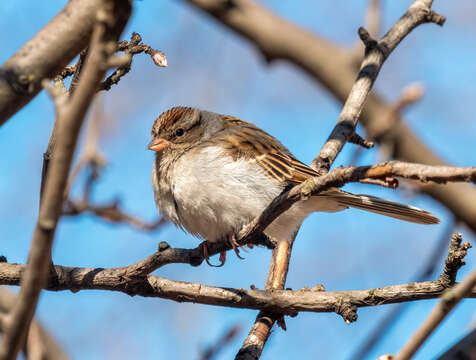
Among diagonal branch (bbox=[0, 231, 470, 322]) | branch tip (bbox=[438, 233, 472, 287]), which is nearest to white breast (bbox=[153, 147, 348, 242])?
diagonal branch (bbox=[0, 231, 470, 322])

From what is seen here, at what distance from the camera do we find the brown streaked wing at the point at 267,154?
3.62 m

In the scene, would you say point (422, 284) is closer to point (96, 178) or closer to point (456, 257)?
point (456, 257)

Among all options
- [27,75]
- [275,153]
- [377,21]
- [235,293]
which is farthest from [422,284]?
[377,21]

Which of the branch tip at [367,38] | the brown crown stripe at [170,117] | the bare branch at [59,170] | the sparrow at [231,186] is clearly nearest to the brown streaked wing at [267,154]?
the sparrow at [231,186]

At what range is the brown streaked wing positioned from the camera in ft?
11.9

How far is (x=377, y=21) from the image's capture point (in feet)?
13.6

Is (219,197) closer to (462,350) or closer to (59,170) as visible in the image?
(462,350)

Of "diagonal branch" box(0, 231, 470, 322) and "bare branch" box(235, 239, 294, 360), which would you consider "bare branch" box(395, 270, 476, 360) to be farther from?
"bare branch" box(235, 239, 294, 360)

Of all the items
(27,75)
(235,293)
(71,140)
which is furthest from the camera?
(235,293)

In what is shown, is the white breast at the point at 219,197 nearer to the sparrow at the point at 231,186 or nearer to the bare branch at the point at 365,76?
the sparrow at the point at 231,186

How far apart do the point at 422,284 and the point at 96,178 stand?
7.81ft

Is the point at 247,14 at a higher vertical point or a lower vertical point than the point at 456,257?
higher

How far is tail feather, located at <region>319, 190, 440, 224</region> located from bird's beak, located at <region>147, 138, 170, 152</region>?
3.68 feet

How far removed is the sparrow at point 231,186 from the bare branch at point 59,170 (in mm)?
1823
